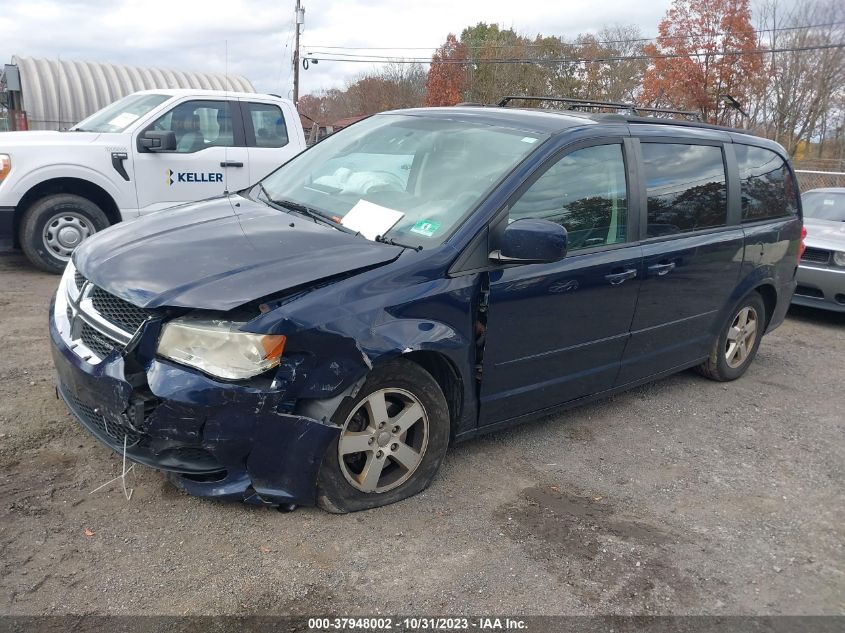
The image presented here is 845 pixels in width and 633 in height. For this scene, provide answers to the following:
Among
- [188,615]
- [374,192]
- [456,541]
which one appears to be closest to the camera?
[188,615]

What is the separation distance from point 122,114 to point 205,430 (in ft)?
20.0

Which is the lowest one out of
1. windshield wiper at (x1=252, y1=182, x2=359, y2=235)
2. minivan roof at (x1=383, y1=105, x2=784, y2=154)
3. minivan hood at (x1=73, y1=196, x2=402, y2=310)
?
minivan hood at (x1=73, y1=196, x2=402, y2=310)

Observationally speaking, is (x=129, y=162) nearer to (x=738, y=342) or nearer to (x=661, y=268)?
(x=661, y=268)

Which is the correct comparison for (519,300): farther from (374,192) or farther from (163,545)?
(163,545)

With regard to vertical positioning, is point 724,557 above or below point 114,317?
below

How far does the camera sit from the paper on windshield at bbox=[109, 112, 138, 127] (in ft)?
24.9

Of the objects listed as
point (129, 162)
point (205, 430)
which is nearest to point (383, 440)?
point (205, 430)

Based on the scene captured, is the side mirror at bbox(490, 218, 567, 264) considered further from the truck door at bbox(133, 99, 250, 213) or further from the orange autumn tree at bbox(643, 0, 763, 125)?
the orange autumn tree at bbox(643, 0, 763, 125)

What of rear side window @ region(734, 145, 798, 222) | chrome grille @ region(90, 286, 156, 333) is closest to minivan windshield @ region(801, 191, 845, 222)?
rear side window @ region(734, 145, 798, 222)

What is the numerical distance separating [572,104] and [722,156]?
1139mm

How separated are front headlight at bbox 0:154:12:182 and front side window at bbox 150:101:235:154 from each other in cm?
139

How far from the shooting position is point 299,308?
2.87m

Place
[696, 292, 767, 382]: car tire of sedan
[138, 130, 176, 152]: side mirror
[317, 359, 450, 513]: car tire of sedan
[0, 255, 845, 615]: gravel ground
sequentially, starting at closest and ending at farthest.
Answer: [0, 255, 845, 615]: gravel ground, [317, 359, 450, 513]: car tire of sedan, [696, 292, 767, 382]: car tire of sedan, [138, 130, 176, 152]: side mirror

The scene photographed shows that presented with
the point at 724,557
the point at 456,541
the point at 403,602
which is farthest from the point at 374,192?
the point at 724,557
